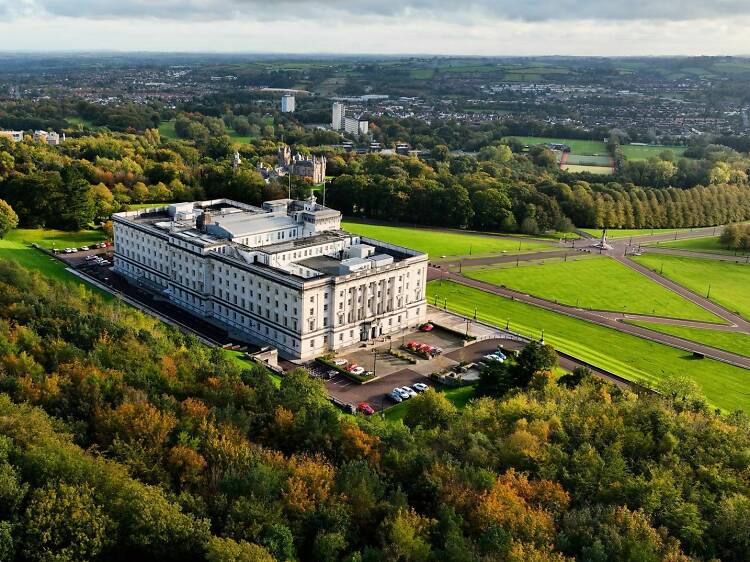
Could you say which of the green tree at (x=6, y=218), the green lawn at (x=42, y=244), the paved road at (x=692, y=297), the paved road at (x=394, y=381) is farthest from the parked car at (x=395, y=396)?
the green tree at (x=6, y=218)

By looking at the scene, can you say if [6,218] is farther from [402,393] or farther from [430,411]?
[430,411]

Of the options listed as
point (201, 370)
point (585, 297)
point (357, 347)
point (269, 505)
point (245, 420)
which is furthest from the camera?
point (585, 297)

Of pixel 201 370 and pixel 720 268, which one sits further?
pixel 720 268

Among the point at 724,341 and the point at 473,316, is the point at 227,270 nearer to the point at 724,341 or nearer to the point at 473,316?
the point at 473,316

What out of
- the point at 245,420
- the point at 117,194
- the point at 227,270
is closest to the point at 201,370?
the point at 245,420

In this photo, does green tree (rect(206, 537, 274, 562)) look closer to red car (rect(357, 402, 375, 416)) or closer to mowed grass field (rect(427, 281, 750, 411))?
red car (rect(357, 402, 375, 416))

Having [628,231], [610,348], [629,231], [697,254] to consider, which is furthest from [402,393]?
[629,231]
